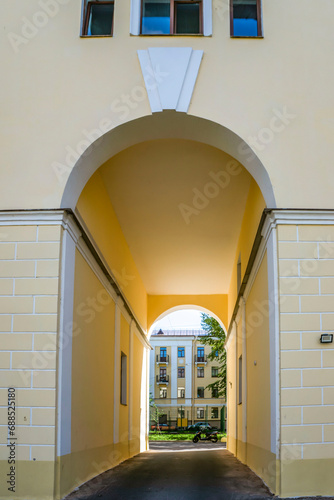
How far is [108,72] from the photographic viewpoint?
31.3ft

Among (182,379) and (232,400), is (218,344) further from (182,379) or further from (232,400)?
(182,379)

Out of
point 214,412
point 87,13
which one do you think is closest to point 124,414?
point 87,13

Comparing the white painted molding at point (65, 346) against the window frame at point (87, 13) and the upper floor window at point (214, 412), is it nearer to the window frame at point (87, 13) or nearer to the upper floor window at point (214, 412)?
the window frame at point (87, 13)

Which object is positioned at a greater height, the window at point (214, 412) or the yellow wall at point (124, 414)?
the yellow wall at point (124, 414)

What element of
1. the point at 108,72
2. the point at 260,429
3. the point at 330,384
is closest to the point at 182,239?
the point at 260,429

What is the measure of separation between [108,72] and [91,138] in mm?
1064

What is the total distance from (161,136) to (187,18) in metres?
1.84

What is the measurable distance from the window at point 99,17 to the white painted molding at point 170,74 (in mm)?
833

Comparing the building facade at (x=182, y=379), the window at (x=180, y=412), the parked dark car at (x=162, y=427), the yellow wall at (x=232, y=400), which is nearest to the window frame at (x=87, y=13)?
the yellow wall at (x=232, y=400)

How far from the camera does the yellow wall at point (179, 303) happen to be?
78.3 feet

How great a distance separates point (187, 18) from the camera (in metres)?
9.96

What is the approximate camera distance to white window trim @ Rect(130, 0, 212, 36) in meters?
9.67

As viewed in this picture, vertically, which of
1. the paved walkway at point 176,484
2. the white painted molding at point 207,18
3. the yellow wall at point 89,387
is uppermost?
the white painted molding at point 207,18

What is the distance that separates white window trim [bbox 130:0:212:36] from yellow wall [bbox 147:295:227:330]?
1515 cm
